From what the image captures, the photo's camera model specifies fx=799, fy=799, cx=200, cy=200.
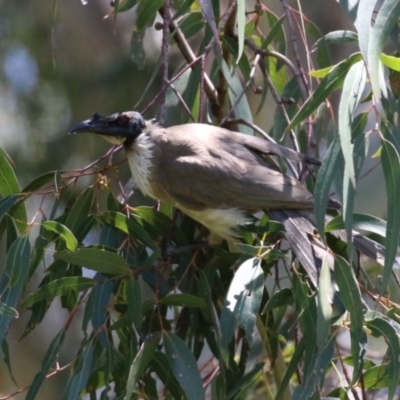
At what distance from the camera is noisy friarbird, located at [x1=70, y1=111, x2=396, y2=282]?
2.25 meters

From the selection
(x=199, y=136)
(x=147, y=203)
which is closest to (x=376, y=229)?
(x=199, y=136)

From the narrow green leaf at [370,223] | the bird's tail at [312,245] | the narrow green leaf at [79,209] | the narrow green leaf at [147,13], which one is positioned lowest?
the bird's tail at [312,245]

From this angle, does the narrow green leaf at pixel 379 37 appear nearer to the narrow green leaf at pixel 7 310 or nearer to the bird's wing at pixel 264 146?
the bird's wing at pixel 264 146

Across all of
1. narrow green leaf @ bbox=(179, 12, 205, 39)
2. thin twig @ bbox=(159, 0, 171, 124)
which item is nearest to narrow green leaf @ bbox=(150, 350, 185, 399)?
thin twig @ bbox=(159, 0, 171, 124)

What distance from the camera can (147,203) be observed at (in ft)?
12.1

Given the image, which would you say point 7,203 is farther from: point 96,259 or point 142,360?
point 142,360

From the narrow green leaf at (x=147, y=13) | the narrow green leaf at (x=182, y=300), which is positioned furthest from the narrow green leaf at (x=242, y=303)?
the narrow green leaf at (x=147, y=13)

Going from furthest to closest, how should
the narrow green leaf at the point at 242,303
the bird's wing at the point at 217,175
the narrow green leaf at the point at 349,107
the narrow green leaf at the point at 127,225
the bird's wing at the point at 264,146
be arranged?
the bird's wing at the point at 217,175 → the bird's wing at the point at 264,146 → the narrow green leaf at the point at 127,225 → the narrow green leaf at the point at 242,303 → the narrow green leaf at the point at 349,107

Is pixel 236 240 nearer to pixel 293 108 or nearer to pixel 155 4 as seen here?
pixel 293 108

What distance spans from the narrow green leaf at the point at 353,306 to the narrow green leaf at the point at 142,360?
18.1 inches

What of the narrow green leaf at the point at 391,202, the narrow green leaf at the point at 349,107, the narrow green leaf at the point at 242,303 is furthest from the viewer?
the narrow green leaf at the point at 242,303

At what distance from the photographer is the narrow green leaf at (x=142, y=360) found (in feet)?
5.64

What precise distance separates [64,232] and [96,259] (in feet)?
0.35

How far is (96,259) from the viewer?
73.7 inches
